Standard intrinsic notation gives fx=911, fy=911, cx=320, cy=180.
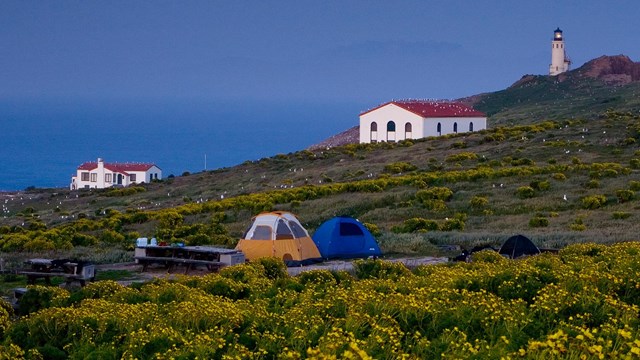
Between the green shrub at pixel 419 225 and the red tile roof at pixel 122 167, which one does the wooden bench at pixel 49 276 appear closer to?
the green shrub at pixel 419 225

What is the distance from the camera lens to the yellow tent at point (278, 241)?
23.2 metres

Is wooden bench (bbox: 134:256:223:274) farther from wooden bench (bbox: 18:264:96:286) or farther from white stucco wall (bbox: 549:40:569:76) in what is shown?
white stucco wall (bbox: 549:40:569:76)

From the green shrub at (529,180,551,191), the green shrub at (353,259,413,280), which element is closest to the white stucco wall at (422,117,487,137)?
the green shrub at (529,180,551,191)

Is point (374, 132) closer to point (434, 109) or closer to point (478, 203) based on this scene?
point (434, 109)

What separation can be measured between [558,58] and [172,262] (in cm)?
13917

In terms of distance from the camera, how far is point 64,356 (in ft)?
39.1

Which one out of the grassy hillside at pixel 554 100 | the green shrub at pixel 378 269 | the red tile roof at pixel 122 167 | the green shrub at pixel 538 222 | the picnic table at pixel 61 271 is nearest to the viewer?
the green shrub at pixel 378 269

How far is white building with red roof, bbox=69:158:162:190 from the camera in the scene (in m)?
96.6

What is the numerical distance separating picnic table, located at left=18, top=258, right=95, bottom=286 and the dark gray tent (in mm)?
10059

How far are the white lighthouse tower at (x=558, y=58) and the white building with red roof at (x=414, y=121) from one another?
67428mm

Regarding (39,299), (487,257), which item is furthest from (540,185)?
(39,299)

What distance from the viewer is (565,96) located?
123375 millimetres

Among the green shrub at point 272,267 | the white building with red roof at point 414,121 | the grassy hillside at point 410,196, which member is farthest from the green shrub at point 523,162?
the white building with red roof at point 414,121

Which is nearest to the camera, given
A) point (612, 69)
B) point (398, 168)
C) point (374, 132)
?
point (398, 168)
